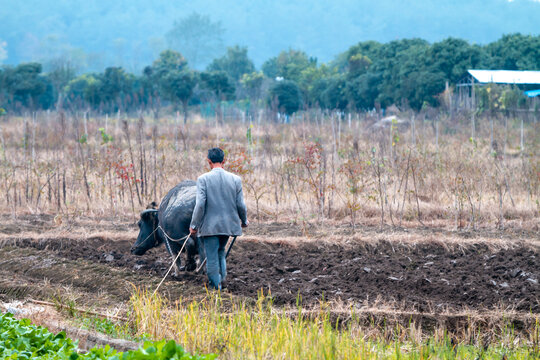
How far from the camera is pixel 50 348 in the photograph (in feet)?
16.5

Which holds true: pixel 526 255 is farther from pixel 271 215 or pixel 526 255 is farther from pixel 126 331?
pixel 126 331

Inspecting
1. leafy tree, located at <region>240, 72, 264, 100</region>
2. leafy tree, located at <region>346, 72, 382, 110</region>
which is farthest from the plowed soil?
leafy tree, located at <region>240, 72, 264, 100</region>

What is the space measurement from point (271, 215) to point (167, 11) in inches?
6846

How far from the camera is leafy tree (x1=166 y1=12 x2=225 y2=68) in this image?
445ft

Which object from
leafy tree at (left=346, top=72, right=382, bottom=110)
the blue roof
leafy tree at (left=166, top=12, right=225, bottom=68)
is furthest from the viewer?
leafy tree at (left=166, top=12, right=225, bottom=68)

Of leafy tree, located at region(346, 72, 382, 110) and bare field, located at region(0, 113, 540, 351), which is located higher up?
leafy tree, located at region(346, 72, 382, 110)

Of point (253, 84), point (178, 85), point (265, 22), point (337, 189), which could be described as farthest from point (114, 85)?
point (265, 22)

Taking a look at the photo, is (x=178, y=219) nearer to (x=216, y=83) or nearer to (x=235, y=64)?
(x=216, y=83)

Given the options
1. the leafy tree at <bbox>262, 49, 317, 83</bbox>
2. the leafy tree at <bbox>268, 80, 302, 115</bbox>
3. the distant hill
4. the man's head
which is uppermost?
the distant hill

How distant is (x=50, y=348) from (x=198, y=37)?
13603 centimetres

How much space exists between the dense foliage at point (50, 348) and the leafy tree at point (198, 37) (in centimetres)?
13196

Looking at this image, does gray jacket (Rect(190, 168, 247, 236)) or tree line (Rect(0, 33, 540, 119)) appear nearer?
gray jacket (Rect(190, 168, 247, 236))

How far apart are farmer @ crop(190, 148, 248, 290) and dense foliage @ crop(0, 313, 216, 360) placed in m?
2.27

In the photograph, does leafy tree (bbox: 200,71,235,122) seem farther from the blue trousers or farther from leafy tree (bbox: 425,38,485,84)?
the blue trousers
